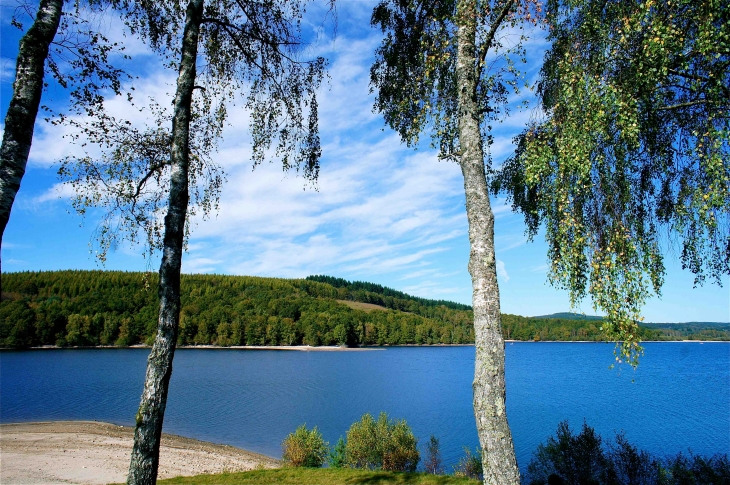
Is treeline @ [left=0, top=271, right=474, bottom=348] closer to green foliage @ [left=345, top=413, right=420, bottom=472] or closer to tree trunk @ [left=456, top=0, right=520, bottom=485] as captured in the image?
green foliage @ [left=345, top=413, right=420, bottom=472]

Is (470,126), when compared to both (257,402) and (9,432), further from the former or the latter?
(257,402)

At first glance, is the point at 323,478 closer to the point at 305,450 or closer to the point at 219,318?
the point at 305,450

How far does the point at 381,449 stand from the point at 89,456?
14.5m

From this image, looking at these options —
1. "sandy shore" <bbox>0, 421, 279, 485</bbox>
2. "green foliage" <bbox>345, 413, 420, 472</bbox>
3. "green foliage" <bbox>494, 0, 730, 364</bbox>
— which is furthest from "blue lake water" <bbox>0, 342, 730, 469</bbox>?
"green foliage" <bbox>494, 0, 730, 364</bbox>

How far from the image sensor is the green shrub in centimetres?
1741

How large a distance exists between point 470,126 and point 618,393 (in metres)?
49.7

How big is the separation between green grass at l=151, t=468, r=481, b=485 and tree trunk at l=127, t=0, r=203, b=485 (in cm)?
768

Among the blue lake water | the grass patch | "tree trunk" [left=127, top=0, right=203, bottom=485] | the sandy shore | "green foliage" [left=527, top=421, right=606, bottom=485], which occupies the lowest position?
the blue lake water

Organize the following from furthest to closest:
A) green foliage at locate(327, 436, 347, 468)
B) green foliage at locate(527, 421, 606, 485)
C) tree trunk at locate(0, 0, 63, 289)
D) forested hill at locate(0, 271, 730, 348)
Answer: forested hill at locate(0, 271, 730, 348) → green foliage at locate(327, 436, 347, 468) → green foliage at locate(527, 421, 606, 485) → tree trunk at locate(0, 0, 63, 289)

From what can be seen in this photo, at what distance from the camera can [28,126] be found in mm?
4297

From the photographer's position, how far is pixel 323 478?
40.5ft

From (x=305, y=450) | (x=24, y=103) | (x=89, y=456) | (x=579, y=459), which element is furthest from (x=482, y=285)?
(x=89, y=456)

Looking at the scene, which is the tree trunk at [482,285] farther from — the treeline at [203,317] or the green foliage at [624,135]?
the treeline at [203,317]

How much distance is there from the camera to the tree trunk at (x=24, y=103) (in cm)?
406
